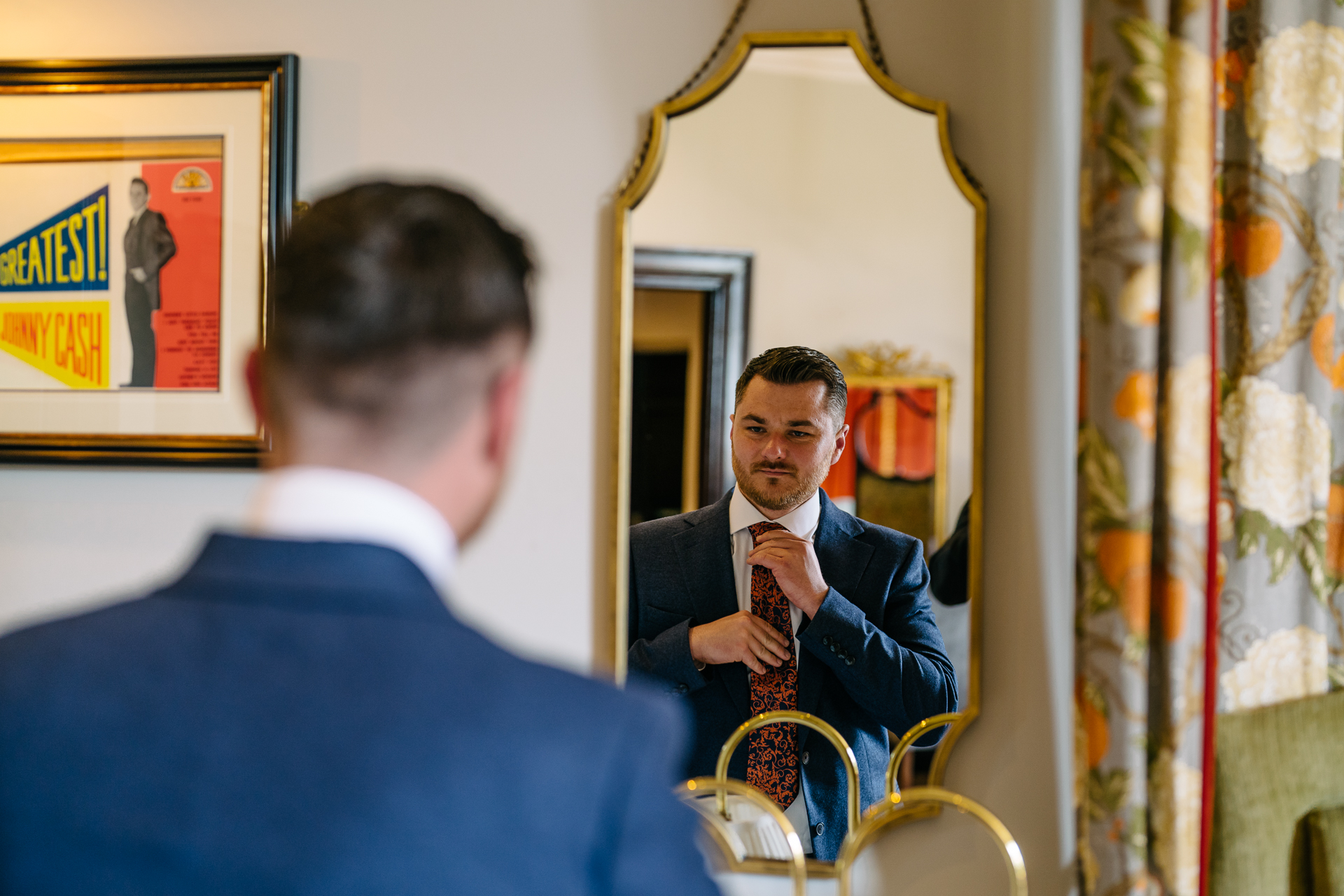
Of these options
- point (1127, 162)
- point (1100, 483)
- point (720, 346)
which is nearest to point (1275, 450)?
point (1100, 483)

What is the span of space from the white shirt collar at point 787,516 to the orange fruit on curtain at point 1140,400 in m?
0.46

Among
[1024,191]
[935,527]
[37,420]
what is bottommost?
[935,527]

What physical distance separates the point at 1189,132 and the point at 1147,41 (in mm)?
118

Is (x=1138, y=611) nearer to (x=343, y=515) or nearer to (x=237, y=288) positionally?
(x=343, y=515)

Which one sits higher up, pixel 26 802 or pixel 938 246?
pixel 938 246

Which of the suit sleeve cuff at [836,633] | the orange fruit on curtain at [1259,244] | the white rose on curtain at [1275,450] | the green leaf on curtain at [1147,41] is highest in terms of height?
the green leaf on curtain at [1147,41]

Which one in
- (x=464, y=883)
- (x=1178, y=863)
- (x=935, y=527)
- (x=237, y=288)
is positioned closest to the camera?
(x=464, y=883)

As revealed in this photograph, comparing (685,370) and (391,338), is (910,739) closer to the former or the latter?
(685,370)

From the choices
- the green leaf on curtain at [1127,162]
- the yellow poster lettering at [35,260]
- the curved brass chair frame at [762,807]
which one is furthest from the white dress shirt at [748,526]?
the yellow poster lettering at [35,260]

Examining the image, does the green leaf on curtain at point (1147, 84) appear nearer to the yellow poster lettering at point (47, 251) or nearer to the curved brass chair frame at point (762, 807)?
the curved brass chair frame at point (762, 807)

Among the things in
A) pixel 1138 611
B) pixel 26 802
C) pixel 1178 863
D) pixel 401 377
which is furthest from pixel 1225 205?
pixel 26 802

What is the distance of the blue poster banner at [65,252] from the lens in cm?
165

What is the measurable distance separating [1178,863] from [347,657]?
1.02m

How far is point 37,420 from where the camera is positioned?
1675 millimetres
